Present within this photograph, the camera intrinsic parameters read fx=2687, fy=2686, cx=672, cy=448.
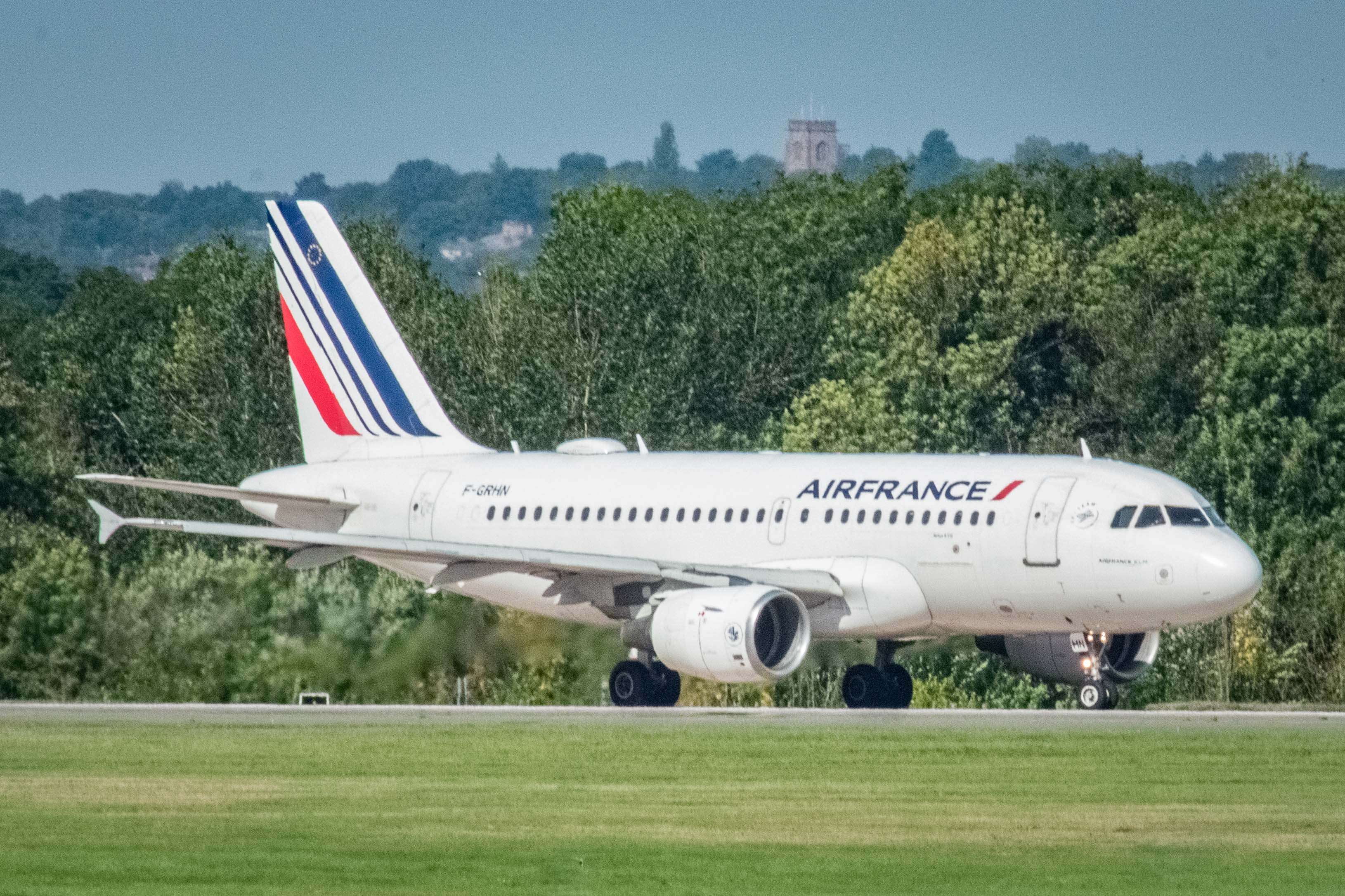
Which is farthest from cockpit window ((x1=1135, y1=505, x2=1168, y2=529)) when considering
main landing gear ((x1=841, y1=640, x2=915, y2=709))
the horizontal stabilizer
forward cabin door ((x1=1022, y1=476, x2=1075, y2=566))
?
the horizontal stabilizer

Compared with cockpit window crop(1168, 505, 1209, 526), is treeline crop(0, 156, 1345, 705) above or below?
above

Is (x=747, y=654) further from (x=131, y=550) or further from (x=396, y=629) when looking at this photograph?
(x=131, y=550)

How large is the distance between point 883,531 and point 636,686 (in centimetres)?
456

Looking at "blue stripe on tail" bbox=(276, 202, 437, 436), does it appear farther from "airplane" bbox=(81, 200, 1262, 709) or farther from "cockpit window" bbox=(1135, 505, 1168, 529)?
"cockpit window" bbox=(1135, 505, 1168, 529)

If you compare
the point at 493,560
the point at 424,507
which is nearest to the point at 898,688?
the point at 493,560

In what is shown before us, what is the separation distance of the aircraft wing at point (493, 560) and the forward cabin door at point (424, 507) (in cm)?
359

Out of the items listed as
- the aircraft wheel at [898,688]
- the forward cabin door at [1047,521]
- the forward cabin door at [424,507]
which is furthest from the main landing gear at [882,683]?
the forward cabin door at [424,507]

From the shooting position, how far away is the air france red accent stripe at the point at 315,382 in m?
43.6

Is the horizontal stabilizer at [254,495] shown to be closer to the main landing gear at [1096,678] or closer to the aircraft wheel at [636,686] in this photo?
the aircraft wheel at [636,686]

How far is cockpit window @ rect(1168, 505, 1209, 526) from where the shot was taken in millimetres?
33344

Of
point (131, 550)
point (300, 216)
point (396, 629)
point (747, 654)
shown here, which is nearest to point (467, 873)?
point (747, 654)

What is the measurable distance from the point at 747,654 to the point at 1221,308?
1873 inches

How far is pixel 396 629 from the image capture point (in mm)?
38781

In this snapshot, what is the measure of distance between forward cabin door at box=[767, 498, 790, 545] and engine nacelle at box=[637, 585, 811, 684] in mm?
1729
